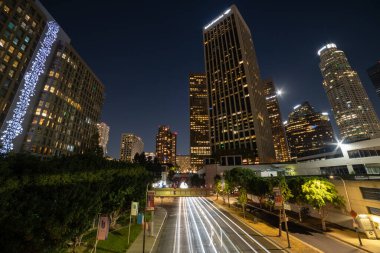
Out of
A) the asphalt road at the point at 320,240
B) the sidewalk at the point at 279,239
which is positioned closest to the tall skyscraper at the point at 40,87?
the sidewalk at the point at 279,239

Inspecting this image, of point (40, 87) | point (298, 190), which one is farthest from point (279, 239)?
point (40, 87)

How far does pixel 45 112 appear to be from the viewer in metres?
73.0

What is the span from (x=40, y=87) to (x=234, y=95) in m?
117

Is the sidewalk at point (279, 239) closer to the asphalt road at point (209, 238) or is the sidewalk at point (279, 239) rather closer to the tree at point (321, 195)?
the asphalt road at point (209, 238)

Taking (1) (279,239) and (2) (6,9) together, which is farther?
(2) (6,9)

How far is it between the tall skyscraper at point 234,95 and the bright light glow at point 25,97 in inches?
3952

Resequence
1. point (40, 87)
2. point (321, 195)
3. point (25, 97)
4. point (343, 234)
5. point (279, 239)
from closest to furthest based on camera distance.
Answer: point (279, 239)
point (343, 234)
point (321, 195)
point (25, 97)
point (40, 87)

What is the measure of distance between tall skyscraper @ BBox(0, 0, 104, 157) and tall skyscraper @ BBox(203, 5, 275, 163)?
85762 mm

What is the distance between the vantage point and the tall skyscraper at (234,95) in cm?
13112

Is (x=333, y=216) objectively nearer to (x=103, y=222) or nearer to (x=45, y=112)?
(x=103, y=222)

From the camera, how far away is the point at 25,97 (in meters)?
62.0

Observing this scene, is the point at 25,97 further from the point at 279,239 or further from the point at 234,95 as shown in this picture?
the point at 234,95

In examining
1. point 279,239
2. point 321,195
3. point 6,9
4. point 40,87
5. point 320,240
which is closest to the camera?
point 279,239

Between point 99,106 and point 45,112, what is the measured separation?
40.0 metres
